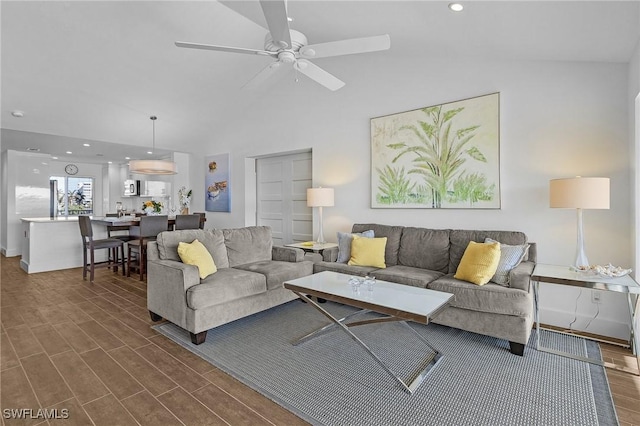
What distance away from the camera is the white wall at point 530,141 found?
2986 mm

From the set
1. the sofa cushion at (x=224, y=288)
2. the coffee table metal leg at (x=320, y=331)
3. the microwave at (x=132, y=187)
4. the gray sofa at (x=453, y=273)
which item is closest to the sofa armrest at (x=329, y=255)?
the gray sofa at (x=453, y=273)

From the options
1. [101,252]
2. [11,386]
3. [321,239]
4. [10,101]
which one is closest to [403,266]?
[321,239]

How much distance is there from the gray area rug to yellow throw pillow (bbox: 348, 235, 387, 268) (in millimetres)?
818

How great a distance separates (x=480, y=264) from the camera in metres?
2.93

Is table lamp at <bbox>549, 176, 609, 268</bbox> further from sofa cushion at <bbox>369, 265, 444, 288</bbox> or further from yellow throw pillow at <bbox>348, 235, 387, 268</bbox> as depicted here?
yellow throw pillow at <bbox>348, 235, 387, 268</bbox>

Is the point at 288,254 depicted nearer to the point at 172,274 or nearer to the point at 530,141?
the point at 172,274

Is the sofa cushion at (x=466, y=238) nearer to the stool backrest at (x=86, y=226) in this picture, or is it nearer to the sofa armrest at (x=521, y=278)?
the sofa armrest at (x=521, y=278)

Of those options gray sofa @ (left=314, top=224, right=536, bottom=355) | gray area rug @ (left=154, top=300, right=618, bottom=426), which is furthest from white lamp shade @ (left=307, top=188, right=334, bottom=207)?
gray area rug @ (left=154, top=300, right=618, bottom=426)

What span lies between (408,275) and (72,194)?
34.6 feet

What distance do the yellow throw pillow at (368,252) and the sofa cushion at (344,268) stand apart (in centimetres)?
9

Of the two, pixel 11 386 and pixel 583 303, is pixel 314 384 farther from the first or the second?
pixel 583 303

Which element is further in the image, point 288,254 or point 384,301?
point 288,254

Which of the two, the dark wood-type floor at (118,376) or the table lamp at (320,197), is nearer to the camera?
the dark wood-type floor at (118,376)

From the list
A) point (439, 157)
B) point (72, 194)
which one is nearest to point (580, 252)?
point (439, 157)
